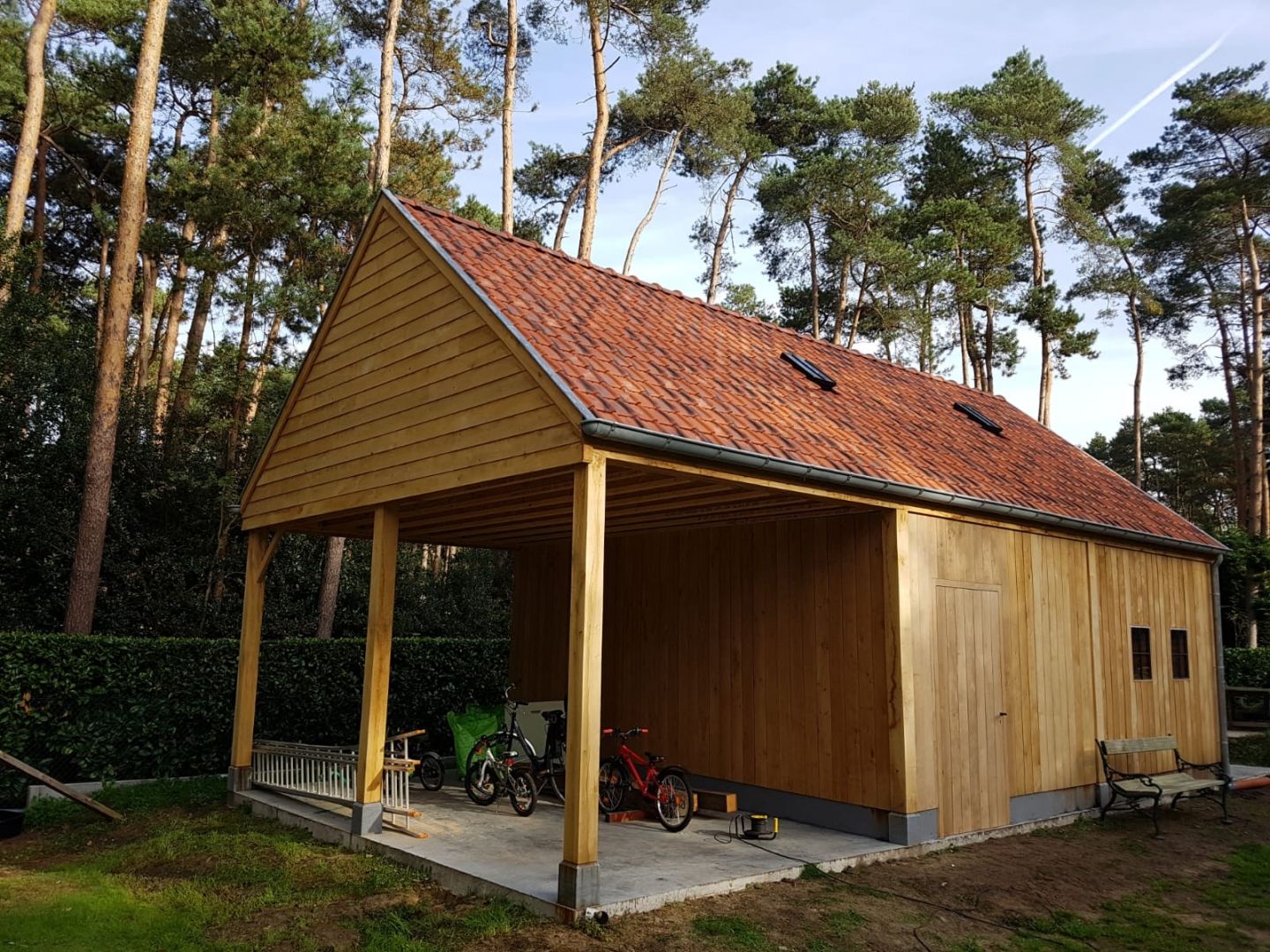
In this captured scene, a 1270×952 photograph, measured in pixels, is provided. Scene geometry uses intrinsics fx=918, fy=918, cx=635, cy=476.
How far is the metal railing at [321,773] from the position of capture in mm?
7695

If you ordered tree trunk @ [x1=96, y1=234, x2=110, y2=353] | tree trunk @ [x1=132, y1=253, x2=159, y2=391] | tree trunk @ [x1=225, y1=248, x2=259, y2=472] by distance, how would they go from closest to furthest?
tree trunk @ [x1=225, y1=248, x2=259, y2=472] → tree trunk @ [x1=96, y1=234, x2=110, y2=353] → tree trunk @ [x1=132, y1=253, x2=159, y2=391]

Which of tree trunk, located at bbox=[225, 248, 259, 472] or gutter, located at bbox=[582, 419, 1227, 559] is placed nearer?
gutter, located at bbox=[582, 419, 1227, 559]

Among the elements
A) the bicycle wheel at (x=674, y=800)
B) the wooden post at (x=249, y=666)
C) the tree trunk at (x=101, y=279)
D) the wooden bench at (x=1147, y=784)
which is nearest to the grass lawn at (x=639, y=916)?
the wooden bench at (x=1147, y=784)

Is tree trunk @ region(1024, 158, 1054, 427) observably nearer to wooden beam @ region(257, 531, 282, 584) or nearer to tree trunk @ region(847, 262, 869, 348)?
tree trunk @ region(847, 262, 869, 348)

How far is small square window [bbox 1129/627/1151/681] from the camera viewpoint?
35.8 feet

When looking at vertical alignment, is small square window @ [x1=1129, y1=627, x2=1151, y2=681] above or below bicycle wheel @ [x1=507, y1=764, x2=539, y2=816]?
above

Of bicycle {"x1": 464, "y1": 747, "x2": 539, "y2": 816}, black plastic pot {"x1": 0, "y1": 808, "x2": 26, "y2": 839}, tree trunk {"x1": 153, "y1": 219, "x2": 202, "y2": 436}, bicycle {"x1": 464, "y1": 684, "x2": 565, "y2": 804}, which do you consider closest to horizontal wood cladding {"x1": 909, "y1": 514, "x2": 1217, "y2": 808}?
bicycle {"x1": 464, "y1": 747, "x2": 539, "y2": 816}

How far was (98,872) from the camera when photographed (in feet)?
23.0

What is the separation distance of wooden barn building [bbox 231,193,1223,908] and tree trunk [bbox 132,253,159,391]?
11.3 meters

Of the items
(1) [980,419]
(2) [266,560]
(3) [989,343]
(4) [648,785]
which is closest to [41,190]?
(2) [266,560]

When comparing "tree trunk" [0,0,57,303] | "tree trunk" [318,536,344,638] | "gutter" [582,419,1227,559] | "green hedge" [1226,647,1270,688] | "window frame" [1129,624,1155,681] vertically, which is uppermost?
"tree trunk" [0,0,57,303]

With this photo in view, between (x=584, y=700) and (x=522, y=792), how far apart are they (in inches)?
130

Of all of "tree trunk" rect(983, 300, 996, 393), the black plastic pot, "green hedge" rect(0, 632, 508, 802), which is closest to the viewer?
the black plastic pot

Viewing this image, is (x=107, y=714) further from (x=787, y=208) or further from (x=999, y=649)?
(x=787, y=208)
